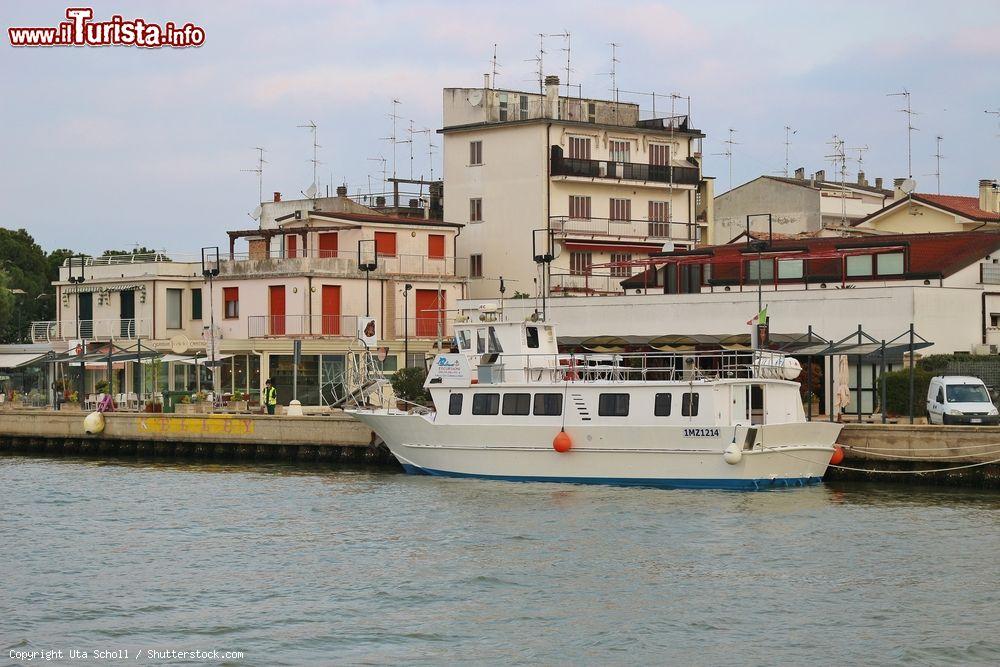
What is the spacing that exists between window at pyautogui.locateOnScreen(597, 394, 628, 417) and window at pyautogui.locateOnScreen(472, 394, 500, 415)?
3.02 m

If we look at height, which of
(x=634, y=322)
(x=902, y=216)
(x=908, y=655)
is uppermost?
(x=902, y=216)

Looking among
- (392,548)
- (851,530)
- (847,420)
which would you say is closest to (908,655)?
(851,530)

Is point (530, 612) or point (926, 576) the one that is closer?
point (530, 612)

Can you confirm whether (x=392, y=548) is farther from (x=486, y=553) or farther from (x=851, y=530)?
(x=851, y=530)

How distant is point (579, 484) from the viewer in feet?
133

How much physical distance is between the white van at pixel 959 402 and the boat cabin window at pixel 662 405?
8.05 meters

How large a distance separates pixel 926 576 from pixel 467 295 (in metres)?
44.8

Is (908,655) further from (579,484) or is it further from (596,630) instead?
(579,484)

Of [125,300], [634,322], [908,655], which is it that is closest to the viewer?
[908,655]

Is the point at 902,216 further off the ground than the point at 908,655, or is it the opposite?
the point at 902,216

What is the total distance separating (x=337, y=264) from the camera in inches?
2571

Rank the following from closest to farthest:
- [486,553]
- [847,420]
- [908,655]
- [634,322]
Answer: [908,655] < [486,553] < [847,420] < [634,322]

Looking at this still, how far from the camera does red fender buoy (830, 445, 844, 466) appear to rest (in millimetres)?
40781

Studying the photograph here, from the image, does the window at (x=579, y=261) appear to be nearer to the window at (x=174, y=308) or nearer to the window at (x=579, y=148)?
the window at (x=579, y=148)
